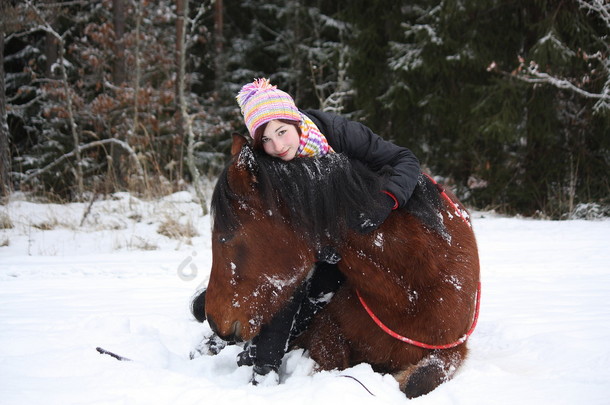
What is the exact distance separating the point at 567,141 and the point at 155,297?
701 centimetres

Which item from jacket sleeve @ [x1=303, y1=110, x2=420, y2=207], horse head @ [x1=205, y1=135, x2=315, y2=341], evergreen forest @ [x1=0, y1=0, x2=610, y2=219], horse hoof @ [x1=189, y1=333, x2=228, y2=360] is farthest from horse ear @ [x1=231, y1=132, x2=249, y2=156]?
evergreen forest @ [x1=0, y1=0, x2=610, y2=219]

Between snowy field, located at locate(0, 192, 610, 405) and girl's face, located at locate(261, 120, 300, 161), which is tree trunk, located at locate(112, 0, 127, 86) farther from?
girl's face, located at locate(261, 120, 300, 161)

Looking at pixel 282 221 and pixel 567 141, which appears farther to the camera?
pixel 567 141

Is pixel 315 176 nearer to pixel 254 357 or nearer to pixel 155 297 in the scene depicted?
pixel 254 357

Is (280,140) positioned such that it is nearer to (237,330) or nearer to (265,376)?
(237,330)

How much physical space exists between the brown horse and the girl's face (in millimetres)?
99

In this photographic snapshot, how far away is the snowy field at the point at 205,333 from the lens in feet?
5.15

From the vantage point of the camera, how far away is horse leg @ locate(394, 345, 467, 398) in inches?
62.1

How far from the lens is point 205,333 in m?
2.38

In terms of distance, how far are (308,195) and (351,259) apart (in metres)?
0.30

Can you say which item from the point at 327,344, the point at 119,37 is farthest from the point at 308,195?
the point at 119,37

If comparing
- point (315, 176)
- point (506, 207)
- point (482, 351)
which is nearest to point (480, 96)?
point (506, 207)

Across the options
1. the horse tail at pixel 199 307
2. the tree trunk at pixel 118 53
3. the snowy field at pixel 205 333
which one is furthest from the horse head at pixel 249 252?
the tree trunk at pixel 118 53

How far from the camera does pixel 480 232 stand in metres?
5.48
